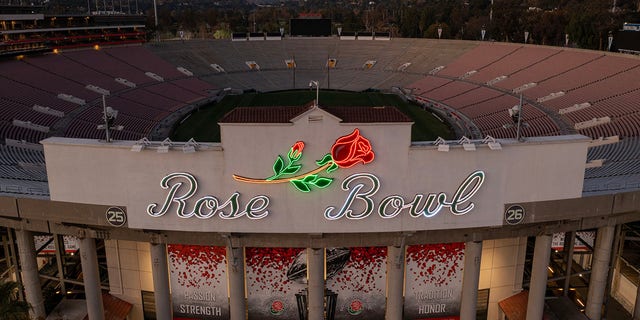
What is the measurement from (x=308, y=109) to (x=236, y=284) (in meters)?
6.59

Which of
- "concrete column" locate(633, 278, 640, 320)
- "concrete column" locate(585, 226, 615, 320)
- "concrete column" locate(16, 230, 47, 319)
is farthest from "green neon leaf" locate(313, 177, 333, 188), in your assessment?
"concrete column" locate(633, 278, 640, 320)

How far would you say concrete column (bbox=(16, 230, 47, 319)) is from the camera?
18.0 meters

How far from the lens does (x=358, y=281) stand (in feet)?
60.1

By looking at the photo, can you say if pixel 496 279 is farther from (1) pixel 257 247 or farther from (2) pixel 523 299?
(1) pixel 257 247

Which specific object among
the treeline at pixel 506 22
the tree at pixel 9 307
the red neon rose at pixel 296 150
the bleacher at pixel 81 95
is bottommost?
the tree at pixel 9 307

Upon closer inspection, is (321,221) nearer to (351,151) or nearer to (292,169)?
(292,169)

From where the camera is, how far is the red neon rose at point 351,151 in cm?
1538

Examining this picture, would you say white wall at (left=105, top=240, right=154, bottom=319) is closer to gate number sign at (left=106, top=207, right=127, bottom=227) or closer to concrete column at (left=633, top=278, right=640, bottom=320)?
gate number sign at (left=106, top=207, right=127, bottom=227)

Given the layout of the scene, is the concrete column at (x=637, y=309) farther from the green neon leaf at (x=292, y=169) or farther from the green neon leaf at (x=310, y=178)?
the green neon leaf at (x=292, y=169)

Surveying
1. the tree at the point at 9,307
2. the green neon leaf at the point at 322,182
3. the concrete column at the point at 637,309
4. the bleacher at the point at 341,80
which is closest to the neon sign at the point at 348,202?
the green neon leaf at the point at 322,182

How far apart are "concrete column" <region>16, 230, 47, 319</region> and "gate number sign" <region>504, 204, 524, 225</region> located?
16679mm

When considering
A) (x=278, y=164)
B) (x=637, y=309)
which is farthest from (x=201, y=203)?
(x=637, y=309)

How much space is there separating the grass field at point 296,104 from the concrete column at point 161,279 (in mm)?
28311

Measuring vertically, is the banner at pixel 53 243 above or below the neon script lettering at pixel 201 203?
below
